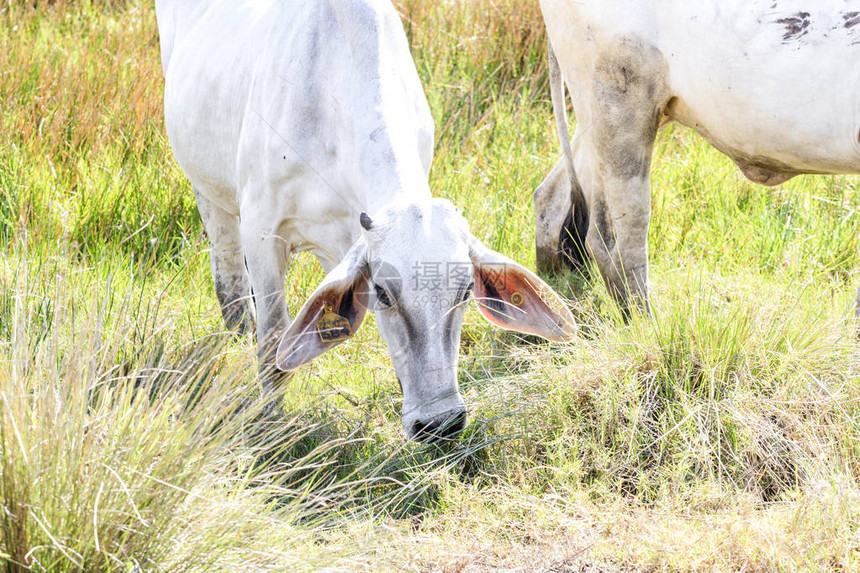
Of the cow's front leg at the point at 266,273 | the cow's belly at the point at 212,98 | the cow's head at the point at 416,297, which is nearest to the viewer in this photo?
the cow's head at the point at 416,297

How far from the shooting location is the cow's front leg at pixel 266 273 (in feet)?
11.6

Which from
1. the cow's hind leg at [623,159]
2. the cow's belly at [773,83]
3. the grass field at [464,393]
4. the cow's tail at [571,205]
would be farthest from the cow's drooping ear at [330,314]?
the cow's tail at [571,205]

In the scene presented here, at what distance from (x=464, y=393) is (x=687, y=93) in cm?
135

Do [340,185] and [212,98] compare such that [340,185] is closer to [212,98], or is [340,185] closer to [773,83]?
[212,98]

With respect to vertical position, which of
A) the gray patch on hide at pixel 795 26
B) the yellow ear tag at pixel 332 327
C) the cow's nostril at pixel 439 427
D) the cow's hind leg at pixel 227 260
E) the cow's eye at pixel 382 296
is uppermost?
the gray patch on hide at pixel 795 26

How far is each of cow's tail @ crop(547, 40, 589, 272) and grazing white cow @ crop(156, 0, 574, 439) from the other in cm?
131

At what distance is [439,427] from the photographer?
297 centimetres

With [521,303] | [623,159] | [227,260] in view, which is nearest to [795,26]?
[623,159]

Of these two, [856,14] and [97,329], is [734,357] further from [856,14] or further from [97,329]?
[97,329]

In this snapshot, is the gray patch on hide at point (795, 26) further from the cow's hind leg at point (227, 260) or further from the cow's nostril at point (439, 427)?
the cow's hind leg at point (227, 260)

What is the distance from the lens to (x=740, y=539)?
296 cm

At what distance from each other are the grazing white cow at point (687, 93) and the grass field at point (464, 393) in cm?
33

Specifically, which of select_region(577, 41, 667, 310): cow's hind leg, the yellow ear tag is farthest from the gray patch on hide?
the yellow ear tag

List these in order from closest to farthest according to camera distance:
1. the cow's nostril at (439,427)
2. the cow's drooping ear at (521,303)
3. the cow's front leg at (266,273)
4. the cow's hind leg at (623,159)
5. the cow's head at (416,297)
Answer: the cow's head at (416,297) < the cow's nostril at (439,427) < the cow's drooping ear at (521,303) < the cow's front leg at (266,273) < the cow's hind leg at (623,159)
